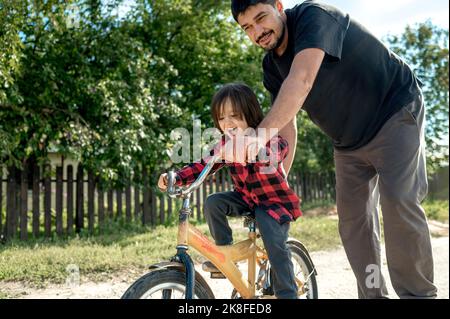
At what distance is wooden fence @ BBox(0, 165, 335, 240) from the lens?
21.4 feet

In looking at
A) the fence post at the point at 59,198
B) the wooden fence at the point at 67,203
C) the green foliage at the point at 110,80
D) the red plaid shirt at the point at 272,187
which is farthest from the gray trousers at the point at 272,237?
the fence post at the point at 59,198

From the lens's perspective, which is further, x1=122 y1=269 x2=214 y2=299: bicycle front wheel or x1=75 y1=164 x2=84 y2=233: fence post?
x1=75 y1=164 x2=84 y2=233: fence post

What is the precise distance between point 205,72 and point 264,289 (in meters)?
8.17

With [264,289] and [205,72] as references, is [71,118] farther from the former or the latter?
[264,289]

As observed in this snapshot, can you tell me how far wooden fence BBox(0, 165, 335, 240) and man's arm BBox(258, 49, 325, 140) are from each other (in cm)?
504

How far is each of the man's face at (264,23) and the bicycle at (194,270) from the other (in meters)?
0.65

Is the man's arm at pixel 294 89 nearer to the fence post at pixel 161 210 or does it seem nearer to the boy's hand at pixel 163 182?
the boy's hand at pixel 163 182

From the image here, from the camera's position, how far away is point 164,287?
6.26 feet

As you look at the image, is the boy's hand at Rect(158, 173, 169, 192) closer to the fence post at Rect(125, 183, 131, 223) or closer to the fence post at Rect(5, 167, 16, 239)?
the fence post at Rect(5, 167, 16, 239)

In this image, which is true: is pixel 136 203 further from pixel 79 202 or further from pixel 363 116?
pixel 363 116

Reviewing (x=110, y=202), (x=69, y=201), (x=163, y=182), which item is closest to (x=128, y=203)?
(x=110, y=202)

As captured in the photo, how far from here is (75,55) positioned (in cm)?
687

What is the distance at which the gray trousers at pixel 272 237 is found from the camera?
227 centimetres

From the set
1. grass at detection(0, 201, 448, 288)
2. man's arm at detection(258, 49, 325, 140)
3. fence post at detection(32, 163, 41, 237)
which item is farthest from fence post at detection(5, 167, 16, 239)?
man's arm at detection(258, 49, 325, 140)
